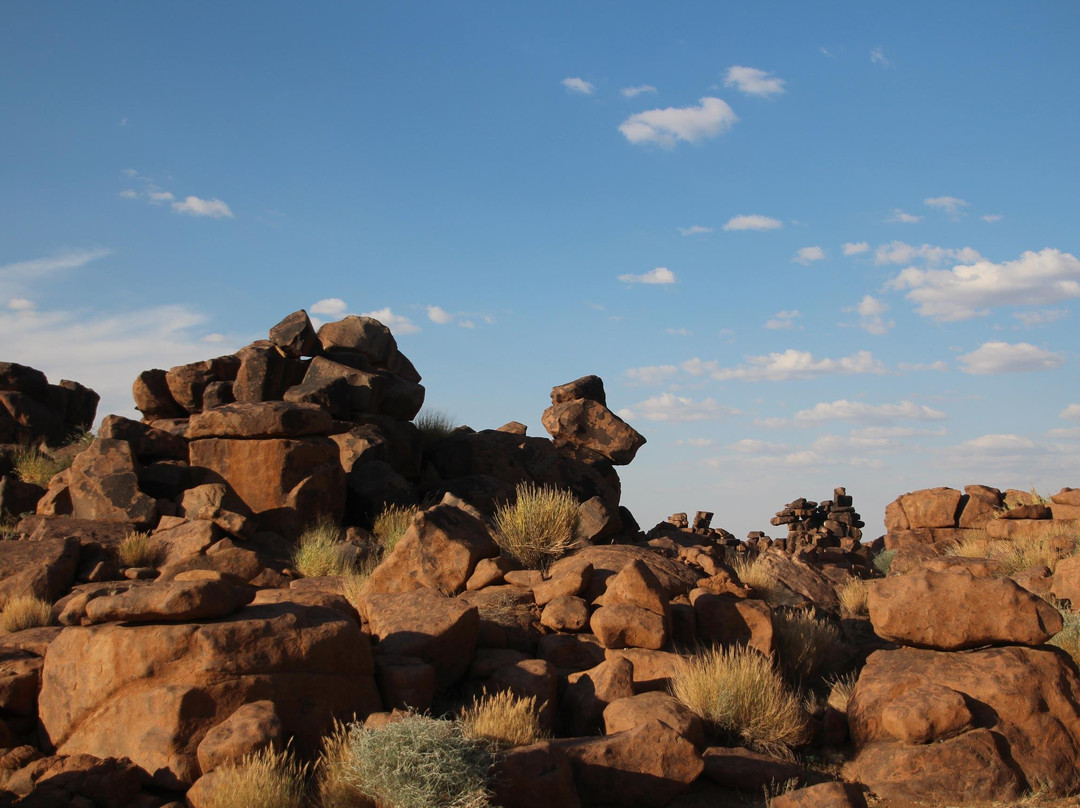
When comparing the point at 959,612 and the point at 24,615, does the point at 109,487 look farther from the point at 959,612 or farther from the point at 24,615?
the point at 959,612

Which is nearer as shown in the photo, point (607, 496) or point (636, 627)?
point (636, 627)

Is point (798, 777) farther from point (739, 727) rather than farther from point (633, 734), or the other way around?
point (633, 734)

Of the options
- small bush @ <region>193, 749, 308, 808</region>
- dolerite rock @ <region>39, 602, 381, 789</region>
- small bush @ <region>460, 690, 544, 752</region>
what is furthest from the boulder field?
small bush @ <region>460, 690, 544, 752</region>

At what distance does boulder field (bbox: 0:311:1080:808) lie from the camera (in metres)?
7.09

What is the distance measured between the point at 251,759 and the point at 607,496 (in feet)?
43.3

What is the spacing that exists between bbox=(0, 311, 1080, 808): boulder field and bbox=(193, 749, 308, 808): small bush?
134 mm

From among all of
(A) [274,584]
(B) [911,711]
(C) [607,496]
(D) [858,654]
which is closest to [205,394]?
(A) [274,584]

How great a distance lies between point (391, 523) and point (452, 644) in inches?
260

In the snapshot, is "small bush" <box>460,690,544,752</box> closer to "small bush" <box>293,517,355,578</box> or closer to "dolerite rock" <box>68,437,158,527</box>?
"small bush" <box>293,517,355,578</box>

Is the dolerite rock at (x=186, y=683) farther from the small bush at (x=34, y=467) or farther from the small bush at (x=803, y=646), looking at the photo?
the small bush at (x=34, y=467)

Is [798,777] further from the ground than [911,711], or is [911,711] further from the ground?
[911,711]

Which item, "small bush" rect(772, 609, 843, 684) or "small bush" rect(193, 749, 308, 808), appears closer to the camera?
"small bush" rect(193, 749, 308, 808)

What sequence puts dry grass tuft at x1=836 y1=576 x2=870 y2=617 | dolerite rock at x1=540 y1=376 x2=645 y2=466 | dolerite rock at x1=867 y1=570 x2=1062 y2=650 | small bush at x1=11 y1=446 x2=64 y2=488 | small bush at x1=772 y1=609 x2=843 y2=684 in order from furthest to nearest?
dolerite rock at x1=540 y1=376 x2=645 y2=466, small bush at x1=11 y1=446 x2=64 y2=488, dry grass tuft at x1=836 y1=576 x2=870 y2=617, small bush at x1=772 y1=609 x2=843 y2=684, dolerite rock at x1=867 y1=570 x2=1062 y2=650

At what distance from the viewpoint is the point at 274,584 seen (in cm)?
1203
